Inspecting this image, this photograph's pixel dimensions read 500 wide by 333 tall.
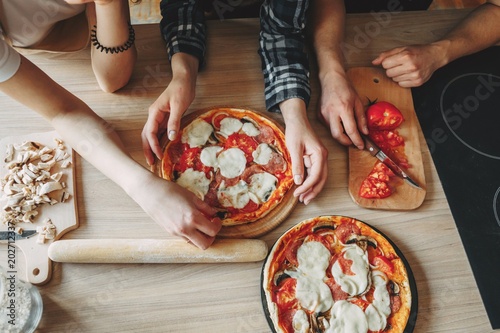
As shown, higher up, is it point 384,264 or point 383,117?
point 383,117

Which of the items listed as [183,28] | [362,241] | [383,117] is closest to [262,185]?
[362,241]

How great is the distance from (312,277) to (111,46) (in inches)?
30.3

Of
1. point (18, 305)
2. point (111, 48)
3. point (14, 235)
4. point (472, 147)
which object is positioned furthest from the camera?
point (472, 147)

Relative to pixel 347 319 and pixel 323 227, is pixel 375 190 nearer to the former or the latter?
pixel 323 227

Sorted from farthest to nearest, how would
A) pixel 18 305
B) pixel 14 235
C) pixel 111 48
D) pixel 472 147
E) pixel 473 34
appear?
pixel 473 34 < pixel 472 147 < pixel 111 48 < pixel 14 235 < pixel 18 305

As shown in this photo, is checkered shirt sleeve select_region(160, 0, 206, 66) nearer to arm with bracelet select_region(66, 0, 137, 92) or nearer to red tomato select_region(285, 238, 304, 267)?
arm with bracelet select_region(66, 0, 137, 92)

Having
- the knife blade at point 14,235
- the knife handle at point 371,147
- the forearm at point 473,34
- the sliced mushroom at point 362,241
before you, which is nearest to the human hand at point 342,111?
the knife handle at point 371,147

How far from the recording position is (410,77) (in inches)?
49.0

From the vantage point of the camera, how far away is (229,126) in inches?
45.2

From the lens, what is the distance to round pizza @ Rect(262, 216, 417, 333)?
3.11 ft

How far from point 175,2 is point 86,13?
0.25 metres

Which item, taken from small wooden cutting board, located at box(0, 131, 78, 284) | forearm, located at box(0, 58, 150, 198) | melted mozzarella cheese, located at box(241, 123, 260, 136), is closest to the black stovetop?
melted mozzarella cheese, located at box(241, 123, 260, 136)

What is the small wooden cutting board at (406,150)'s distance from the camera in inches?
42.8

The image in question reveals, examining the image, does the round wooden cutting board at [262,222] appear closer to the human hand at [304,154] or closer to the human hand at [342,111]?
the human hand at [304,154]
